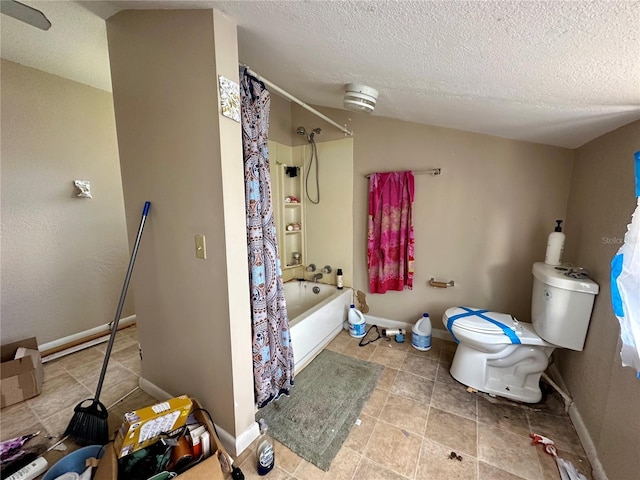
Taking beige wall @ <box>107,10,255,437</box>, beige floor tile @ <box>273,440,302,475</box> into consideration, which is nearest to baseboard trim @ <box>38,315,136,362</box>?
beige wall @ <box>107,10,255,437</box>

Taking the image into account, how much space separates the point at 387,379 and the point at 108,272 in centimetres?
274

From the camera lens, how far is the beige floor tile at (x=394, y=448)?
1247mm

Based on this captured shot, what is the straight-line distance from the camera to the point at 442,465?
4.09ft

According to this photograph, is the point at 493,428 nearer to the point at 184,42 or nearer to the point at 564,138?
the point at 564,138

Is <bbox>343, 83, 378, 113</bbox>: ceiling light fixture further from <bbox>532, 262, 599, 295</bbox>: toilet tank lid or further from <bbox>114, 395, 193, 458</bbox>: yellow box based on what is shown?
<bbox>114, 395, 193, 458</bbox>: yellow box

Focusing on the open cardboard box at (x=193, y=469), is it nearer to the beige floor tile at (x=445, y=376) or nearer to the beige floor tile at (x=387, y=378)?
the beige floor tile at (x=387, y=378)

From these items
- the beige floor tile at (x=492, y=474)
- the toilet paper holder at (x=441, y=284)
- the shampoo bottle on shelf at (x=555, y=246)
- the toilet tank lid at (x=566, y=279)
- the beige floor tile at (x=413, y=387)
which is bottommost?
the beige floor tile at (x=413, y=387)

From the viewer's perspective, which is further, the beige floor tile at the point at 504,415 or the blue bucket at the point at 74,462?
the beige floor tile at the point at 504,415

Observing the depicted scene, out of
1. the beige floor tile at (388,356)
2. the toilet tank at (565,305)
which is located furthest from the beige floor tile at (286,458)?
the toilet tank at (565,305)

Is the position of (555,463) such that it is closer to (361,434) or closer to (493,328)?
(493,328)

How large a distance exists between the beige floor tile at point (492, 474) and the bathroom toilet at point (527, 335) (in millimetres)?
580

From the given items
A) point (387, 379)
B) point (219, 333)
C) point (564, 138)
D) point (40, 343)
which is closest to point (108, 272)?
point (40, 343)

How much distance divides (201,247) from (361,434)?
1.35m

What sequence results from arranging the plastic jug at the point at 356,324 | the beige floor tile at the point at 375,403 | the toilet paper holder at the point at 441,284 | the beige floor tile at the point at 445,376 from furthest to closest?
the plastic jug at the point at 356,324 → the toilet paper holder at the point at 441,284 → the beige floor tile at the point at 445,376 → the beige floor tile at the point at 375,403
